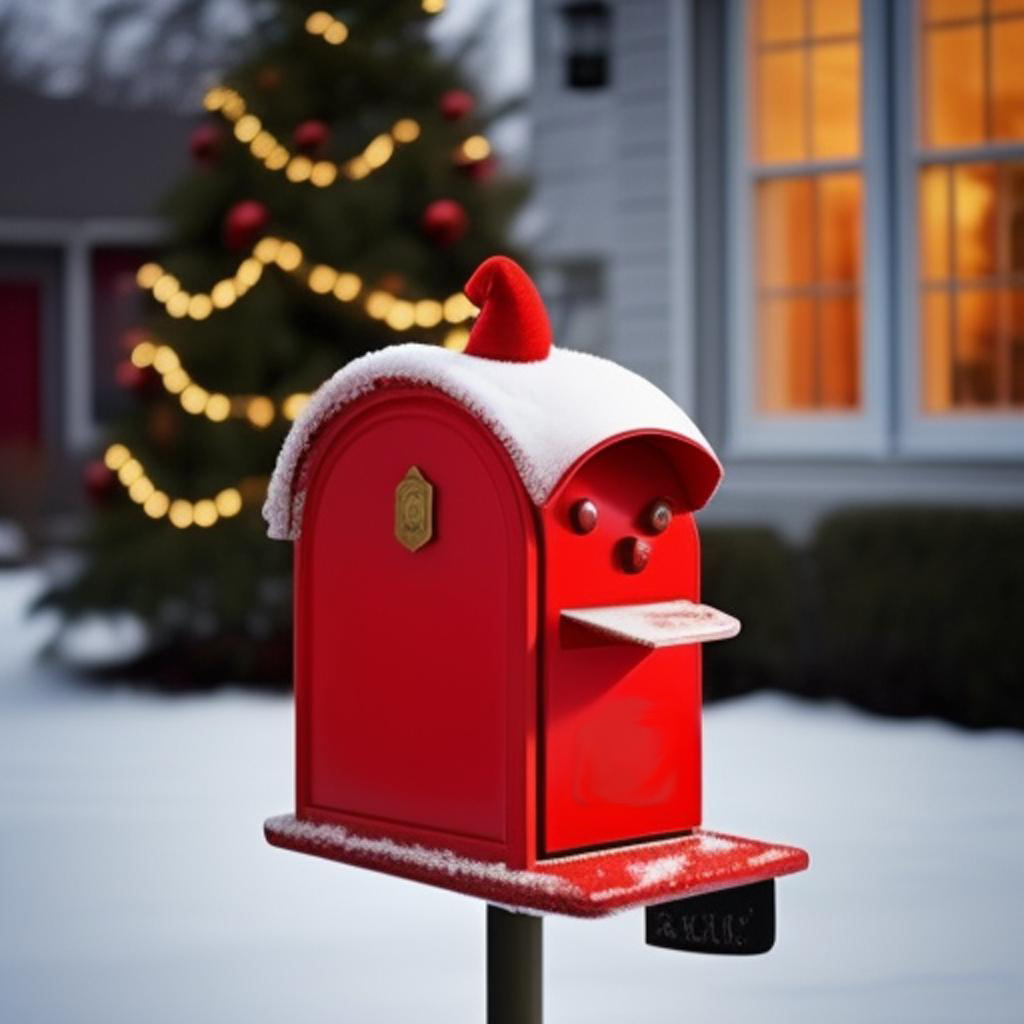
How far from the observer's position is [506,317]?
108 inches

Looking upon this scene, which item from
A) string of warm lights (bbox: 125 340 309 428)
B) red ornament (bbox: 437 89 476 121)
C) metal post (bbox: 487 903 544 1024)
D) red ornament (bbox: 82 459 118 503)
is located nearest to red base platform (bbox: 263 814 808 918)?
metal post (bbox: 487 903 544 1024)

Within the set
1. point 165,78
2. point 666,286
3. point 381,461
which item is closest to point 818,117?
point 666,286

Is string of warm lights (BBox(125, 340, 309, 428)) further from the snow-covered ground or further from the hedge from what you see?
the hedge

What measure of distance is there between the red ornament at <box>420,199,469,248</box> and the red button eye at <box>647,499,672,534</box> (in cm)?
494

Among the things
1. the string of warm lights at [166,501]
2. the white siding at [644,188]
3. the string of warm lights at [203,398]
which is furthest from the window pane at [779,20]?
the string of warm lights at [166,501]

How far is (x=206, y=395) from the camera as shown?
776 cm

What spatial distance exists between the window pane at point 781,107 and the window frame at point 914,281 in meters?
0.49

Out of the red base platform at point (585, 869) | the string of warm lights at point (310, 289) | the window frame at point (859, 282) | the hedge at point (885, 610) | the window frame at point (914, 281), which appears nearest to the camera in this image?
the red base platform at point (585, 869)

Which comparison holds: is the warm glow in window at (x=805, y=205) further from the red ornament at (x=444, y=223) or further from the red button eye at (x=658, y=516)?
the red button eye at (x=658, y=516)

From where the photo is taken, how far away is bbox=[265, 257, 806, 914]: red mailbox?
8.48 feet

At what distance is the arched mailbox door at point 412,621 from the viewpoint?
262 cm

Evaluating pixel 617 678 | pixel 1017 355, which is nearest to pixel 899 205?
pixel 1017 355

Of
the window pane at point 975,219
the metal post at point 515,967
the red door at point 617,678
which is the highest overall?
the window pane at point 975,219

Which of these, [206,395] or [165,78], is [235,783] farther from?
[165,78]
